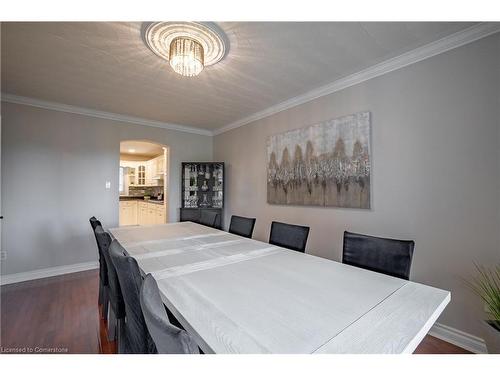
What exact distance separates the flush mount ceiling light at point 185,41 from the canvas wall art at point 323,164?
1474mm

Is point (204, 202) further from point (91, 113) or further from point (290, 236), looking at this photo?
point (290, 236)

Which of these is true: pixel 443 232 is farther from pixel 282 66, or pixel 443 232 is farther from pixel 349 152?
pixel 282 66

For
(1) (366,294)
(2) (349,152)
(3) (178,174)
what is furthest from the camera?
(3) (178,174)

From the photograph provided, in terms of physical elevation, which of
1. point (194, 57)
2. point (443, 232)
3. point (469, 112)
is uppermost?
point (194, 57)

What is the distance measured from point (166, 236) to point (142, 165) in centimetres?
684

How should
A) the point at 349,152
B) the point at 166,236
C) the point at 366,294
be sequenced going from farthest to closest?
the point at 349,152 < the point at 166,236 < the point at 366,294

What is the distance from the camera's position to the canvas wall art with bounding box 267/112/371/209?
2.33 metres

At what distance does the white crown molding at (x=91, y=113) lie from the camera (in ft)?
9.64

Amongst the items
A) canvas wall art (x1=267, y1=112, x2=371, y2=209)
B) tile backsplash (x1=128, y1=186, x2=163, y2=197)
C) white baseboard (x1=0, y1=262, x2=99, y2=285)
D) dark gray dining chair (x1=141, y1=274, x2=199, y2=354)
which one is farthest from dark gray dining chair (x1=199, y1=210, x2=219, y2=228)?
tile backsplash (x1=128, y1=186, x2=163, y2=197)

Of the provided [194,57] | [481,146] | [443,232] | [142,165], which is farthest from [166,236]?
[142,165]

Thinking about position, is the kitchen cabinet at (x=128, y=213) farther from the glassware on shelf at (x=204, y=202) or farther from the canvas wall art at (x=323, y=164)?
the canvas wall art at (x=323, y=164)

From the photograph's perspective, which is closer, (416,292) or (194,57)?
(416,292)

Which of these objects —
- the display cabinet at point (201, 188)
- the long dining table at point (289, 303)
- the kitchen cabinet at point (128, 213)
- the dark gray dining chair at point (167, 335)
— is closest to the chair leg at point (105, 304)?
the long dining table at point (289, 303)
